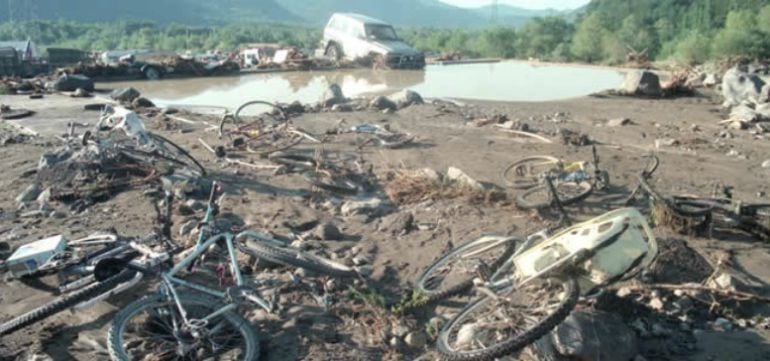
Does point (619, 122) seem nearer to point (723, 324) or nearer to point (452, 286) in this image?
point (723, 324)

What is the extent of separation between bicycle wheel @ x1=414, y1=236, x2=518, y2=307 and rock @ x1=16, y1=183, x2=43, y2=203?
5.06 metres

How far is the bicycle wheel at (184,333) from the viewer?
3949 mm

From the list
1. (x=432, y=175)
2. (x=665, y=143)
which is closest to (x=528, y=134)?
(x=665, y=143)

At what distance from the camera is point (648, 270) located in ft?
16.6

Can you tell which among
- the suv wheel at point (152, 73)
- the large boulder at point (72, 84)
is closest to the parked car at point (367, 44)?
the suv wheel at point (152, 73)

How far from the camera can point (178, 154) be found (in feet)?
27.2

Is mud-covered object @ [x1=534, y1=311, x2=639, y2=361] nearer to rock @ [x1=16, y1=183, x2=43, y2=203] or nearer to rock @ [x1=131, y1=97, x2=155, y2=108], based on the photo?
rock @ [x1=16, y1=183, x2=43, y2=203]

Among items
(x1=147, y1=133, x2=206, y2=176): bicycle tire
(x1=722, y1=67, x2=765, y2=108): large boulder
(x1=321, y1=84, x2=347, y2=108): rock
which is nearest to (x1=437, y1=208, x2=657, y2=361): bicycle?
(x1=147, y1=133, x2=206, y2=176): bicycle tire

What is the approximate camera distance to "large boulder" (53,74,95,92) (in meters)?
18.8

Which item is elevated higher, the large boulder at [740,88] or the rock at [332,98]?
the large boulder at [740,88]

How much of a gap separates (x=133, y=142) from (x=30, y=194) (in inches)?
52.5

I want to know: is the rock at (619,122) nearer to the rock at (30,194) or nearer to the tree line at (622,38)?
the rock at (30,194)

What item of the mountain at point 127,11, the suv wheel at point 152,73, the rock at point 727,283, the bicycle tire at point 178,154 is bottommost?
the rock at point 727,283

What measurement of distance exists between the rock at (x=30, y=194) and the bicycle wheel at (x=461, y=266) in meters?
5.06
